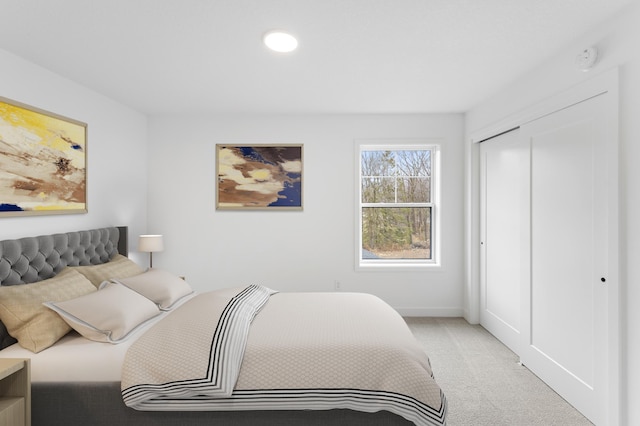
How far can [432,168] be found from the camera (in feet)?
14.8

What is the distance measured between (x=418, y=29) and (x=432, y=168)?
249 cm

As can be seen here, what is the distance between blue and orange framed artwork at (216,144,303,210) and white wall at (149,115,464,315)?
0.32ft

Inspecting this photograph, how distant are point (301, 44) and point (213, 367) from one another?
2091 millimetres

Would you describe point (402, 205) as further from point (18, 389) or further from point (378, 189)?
point (18, 389)

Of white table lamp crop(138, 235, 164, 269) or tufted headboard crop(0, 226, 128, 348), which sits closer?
tufted headboard crop(0, 226, 128, 348)

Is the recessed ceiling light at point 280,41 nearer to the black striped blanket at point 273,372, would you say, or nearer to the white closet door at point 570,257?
the black striped blanket at point 273,372

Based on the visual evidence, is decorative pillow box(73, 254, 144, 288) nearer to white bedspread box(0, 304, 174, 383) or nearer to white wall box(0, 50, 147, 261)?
white wall box(0, 50, 147, 261)

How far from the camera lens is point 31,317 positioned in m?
2.07

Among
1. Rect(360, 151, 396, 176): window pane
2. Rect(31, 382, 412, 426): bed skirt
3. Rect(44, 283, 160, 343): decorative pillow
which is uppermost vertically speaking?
Rect(360, 151, 396, 176): window pane

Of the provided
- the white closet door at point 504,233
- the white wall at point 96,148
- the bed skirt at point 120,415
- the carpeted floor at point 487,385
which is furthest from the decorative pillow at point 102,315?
the white closet door at point 504,233

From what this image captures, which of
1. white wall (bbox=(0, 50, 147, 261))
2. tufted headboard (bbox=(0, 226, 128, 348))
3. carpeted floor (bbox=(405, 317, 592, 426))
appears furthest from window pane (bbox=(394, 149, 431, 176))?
tufted headboard (bbox=(0, 226, 128, 348))

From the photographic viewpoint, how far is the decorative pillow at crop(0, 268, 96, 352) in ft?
6.63

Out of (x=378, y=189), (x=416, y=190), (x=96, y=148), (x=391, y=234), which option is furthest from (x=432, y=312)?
(x=96, y=148)

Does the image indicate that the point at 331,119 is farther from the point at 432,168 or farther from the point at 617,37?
the point at 617,37
